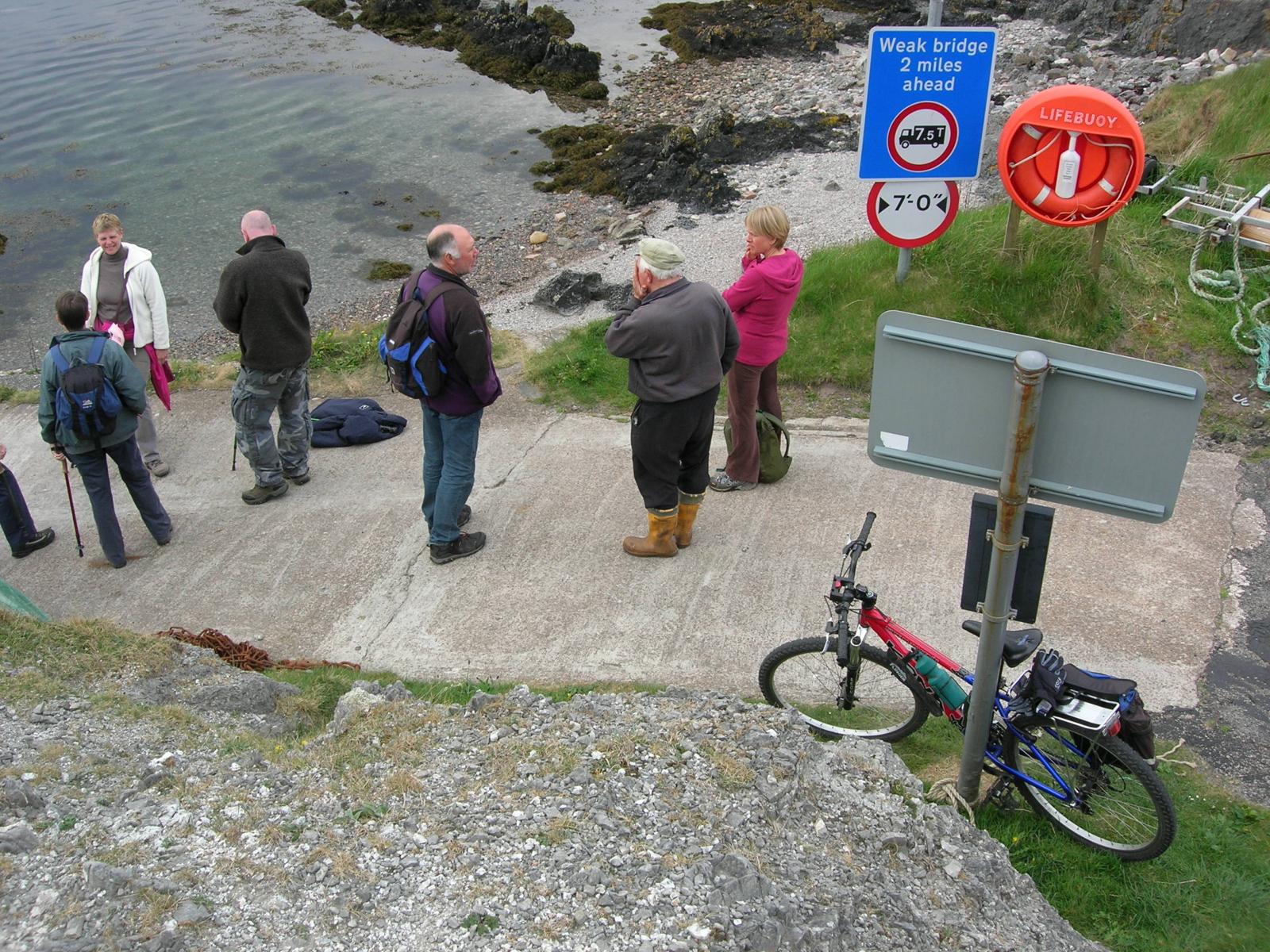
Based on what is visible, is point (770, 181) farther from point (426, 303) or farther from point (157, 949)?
point (157, 949)

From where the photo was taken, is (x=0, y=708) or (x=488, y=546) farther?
(x=488, y=546)

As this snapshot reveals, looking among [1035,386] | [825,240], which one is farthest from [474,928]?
[825,240]

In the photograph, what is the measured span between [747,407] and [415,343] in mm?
2014

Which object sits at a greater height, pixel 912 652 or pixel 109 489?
pixel 912 652

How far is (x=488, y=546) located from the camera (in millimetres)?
6453

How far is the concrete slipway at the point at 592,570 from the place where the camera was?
5434 mm

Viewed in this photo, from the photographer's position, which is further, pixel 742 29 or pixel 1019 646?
pixel 742 29

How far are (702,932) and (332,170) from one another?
724 inches

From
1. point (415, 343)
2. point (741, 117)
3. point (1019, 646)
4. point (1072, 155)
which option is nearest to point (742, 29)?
point (741, 117)

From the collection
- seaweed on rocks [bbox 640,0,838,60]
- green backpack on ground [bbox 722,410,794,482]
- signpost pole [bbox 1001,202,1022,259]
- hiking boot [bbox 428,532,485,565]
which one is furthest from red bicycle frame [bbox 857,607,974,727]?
seaweed on rocks [bbox 640,0,838,60]

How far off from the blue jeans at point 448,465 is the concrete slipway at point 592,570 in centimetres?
27

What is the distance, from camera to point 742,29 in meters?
22.6

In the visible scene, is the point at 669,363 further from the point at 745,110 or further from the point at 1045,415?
the point at 745,110

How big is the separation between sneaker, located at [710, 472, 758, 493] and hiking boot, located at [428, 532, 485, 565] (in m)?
1.50
